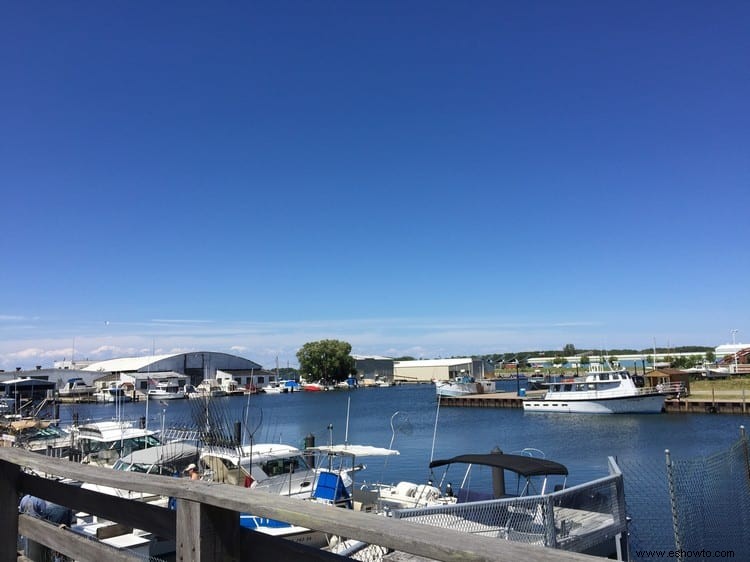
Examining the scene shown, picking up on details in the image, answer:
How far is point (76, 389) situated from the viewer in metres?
136

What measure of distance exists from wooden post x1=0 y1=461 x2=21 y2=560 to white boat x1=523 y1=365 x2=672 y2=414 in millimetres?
73543

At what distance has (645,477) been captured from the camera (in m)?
32.2

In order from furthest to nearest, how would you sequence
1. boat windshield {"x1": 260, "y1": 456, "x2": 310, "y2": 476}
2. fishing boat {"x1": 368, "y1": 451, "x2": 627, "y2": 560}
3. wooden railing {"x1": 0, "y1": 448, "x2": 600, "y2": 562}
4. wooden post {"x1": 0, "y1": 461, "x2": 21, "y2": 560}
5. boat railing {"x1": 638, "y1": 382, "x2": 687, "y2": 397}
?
boat railing {"x1": 638, "y1": 382, "x2": 687, "y2": 397} → boat windshield {"x1": 260, "y1": 456, "x2": 310, "y2": 476} → fishing boat {"x1": 368, "y1": 451, "x2": 627, "y2": 560} → wooden post {"x1": 0, "y1": 461, "x2": 21, "y2": 560} → wooden railing {"x1": 0, "y1": 448, "x2": 600, "y2": 562}

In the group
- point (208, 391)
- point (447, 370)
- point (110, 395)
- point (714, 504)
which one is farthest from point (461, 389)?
point (714, 504)

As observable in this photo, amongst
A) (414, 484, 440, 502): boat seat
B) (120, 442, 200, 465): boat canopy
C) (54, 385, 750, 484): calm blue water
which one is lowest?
(54, 385, 750, 484): calm blue water

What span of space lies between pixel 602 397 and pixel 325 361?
376ft

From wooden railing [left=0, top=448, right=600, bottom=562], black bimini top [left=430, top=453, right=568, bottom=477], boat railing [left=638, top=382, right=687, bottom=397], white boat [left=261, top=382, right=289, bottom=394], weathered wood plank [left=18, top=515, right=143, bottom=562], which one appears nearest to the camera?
wooden railing [left=0, top=448, right=600, bottom=562]

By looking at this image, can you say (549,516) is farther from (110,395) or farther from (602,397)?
(110,395)

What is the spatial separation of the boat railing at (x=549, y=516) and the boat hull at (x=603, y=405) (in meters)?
63.2

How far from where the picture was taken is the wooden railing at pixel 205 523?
7.14 ft

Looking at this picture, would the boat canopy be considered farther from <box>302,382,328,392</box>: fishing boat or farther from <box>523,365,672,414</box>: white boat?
<box>302,382,328,392</box>: fishing boat

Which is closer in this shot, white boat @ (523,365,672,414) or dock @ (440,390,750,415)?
dock @ (440,390,750,415)

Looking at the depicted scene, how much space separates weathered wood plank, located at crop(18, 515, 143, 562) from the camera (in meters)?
3.42

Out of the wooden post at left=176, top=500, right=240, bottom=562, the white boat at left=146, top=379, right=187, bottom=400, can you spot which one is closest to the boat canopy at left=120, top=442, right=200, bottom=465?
the wooden post at left=176, top=500, right=240, bottom=562
